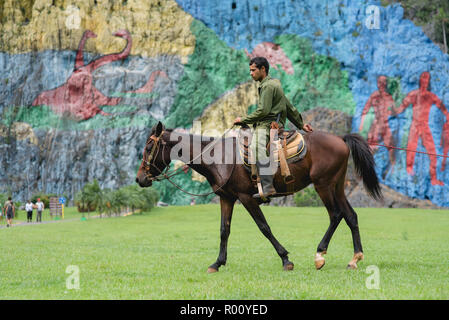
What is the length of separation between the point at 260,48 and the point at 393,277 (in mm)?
45606

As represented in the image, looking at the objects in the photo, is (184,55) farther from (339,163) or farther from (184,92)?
(339,163)

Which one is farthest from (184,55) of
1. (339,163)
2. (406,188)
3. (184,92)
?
(339,163)

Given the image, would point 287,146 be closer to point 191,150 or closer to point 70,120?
point 191,150

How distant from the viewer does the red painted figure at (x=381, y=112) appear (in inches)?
1751

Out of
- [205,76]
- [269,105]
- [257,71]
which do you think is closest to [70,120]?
[205,76]

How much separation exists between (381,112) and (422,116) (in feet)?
12.5

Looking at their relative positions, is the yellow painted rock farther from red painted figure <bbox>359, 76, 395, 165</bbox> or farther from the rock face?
red painted figure <bbox>359, 76, 395, 165</bbox>

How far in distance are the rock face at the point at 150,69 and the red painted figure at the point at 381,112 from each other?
32.8 inches

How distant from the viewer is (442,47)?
155 feet

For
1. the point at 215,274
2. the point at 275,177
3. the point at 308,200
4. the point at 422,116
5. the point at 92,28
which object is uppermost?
the point at 92,28

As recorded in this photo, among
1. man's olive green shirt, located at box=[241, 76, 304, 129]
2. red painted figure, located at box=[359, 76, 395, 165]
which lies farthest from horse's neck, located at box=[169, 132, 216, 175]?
red painted figure, located at box=[359, 76, 395, 165]

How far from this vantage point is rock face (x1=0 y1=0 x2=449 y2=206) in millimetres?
48000

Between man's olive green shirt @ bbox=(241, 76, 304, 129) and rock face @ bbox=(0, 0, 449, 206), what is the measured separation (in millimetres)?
39068

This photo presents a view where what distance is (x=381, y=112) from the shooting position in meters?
45.4
